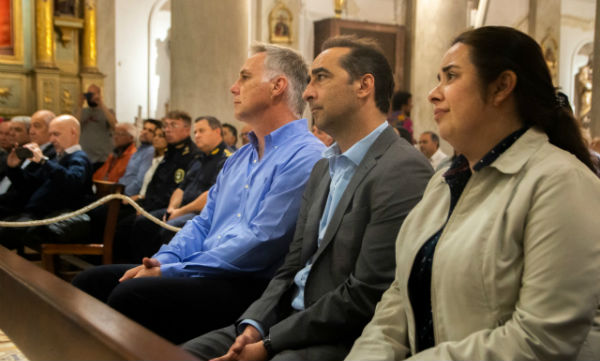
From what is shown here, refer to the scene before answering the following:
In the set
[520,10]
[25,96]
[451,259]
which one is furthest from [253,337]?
[520,10]

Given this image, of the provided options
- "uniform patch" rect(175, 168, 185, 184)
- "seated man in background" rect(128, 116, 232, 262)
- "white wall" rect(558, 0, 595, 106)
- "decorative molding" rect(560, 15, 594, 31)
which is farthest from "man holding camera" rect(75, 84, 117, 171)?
"decorative molding" rect(560, 15, 594, 31)

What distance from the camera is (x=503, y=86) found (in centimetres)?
168

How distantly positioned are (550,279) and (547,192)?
0.19 m

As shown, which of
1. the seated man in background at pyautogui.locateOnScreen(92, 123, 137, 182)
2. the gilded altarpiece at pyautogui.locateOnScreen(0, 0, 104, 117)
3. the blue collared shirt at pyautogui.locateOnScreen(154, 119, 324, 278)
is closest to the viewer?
the blue collared shirt at pyautogui.locateOnScreen(154, 119, 324, 278)

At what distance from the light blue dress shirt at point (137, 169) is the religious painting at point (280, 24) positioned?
6.23 m

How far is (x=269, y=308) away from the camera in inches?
90.6

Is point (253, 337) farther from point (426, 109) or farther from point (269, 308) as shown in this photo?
point (426, 109)

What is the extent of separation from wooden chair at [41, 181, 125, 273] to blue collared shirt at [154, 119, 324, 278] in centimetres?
193

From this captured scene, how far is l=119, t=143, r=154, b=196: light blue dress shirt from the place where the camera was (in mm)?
7645

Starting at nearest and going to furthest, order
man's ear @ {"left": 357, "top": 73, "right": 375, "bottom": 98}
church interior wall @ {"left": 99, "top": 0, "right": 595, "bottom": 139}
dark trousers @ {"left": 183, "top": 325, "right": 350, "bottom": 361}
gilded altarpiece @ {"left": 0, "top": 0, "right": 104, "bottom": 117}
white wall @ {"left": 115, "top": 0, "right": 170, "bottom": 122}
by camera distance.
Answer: dark trousers @ {"left": 183, "top": 325, "right": 350, "bottom": 361}, man's ear @ {"left": 357, "top": 73, "right": 375, "bottom": 98}, church interior wall @ {"left": 99, "top": 0, "right": 595, "bottom": 139}, gilded altarpiece @ {"left": 0, "top": 0, "right": 104, "bottom": 117}, white wall @ {"left": 115, "top": 0, "right": 170, "bottom": 122}

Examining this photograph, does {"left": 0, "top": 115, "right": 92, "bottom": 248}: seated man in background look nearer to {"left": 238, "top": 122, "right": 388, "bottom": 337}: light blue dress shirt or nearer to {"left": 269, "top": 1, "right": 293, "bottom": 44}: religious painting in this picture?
{"left": 238, "top": 122, "right": 388, "bottom": 337}: light blue dress shirt

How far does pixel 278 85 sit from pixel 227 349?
4.54ft

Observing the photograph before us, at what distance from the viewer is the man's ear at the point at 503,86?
5.46ft

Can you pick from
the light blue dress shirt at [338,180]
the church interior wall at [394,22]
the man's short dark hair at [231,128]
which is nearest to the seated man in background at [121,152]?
the man's short dark hair at [231,128]
